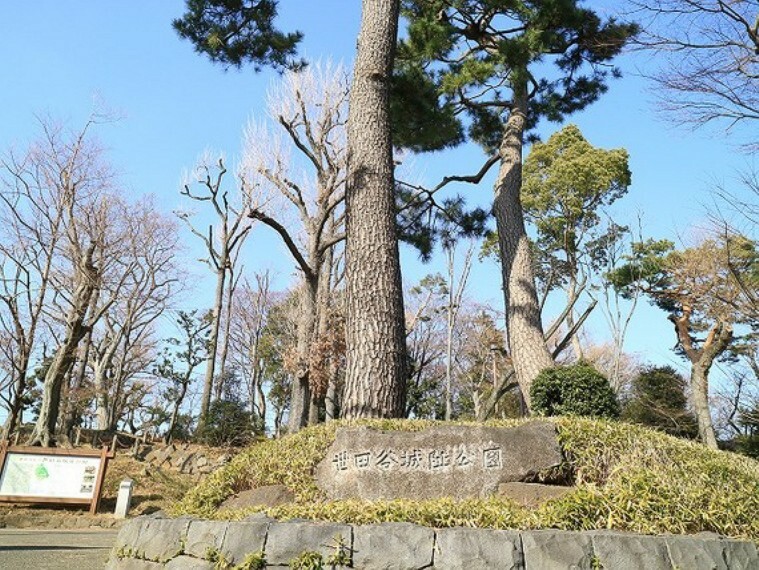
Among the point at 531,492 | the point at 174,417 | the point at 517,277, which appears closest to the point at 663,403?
the point at 517,277

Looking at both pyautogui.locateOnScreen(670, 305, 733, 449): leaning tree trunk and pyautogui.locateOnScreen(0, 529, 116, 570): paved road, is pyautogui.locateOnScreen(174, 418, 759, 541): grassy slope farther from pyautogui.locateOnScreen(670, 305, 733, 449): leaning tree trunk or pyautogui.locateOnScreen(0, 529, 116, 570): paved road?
pyautogui.locateOnScreen(670, 305, 733, 449): leaning tree trunk

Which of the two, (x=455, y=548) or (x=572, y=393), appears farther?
(x=572, y=393)

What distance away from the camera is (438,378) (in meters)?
20.2

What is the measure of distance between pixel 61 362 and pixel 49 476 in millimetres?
2620

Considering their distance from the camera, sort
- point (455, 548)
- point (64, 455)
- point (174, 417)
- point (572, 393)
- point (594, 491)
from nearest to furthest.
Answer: point (455, 548), point (594, 491), point (572, 393), point (64, 455), point (174, 417)

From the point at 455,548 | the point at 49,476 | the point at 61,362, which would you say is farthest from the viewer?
the point at 61,362

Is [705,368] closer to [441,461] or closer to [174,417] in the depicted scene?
[441,461]

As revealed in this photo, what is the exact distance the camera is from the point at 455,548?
2568mm

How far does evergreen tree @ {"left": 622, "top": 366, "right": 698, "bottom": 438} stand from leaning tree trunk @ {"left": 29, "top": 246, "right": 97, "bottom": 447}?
12722mm

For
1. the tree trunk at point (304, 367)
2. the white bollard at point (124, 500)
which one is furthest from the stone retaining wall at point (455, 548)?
the tree trunk at point (304, 367)

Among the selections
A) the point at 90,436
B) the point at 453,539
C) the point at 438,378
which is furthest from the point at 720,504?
the point at 438,378

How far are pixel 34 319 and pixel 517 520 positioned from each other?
12245 millimetres

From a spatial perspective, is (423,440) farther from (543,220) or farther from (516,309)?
(543,220)

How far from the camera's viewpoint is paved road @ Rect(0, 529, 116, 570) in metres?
4.31
